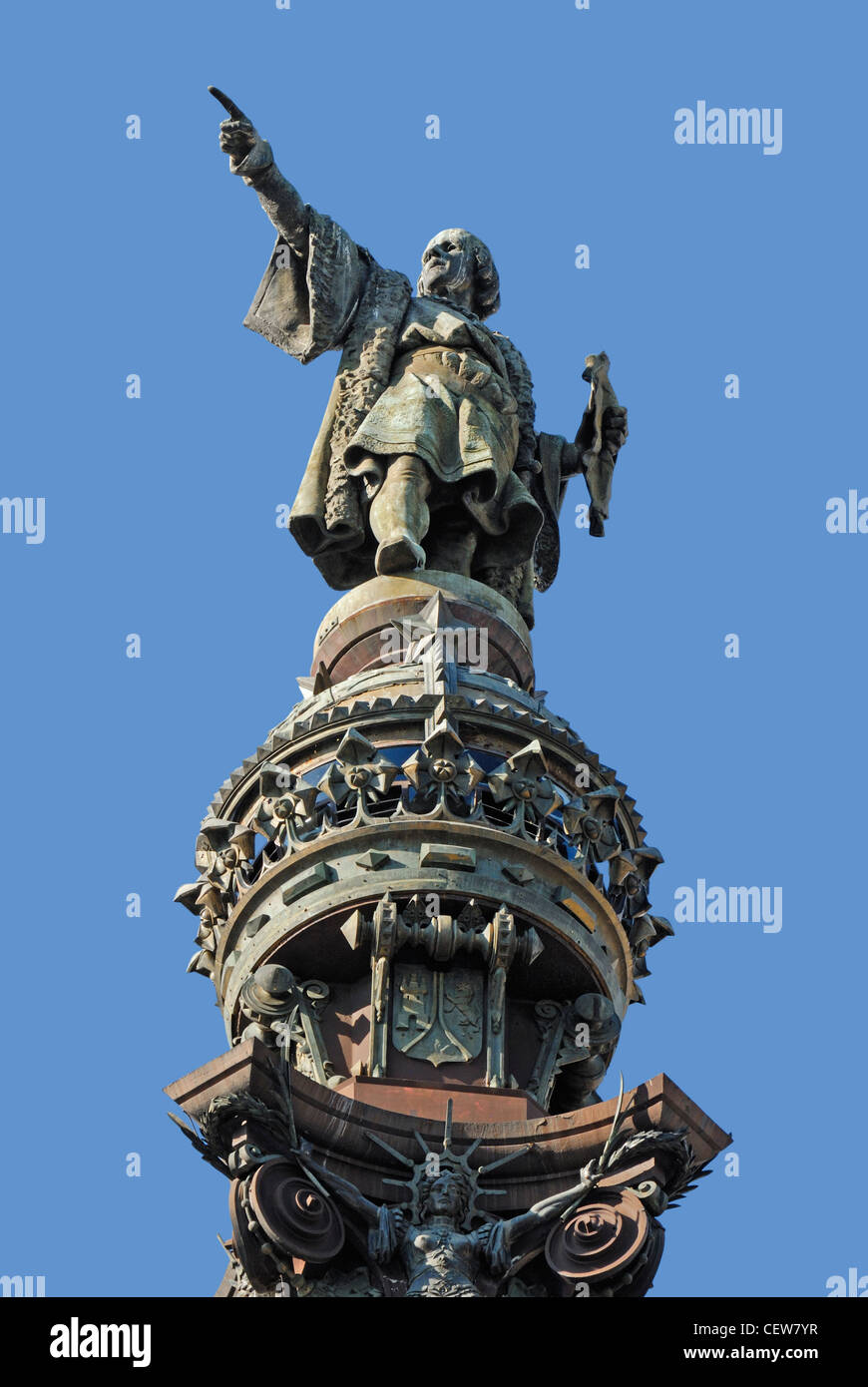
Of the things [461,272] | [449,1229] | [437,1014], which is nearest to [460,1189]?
[449,1229]

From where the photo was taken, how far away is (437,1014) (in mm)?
32031

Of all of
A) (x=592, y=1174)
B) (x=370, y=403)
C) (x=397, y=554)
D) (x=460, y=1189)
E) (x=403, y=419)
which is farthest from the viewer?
(x=370, y=403)

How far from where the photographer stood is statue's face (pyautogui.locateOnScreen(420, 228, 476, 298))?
44531 mm

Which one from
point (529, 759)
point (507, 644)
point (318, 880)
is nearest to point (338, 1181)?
point (318, 880)

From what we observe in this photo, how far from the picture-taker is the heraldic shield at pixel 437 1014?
3159cm

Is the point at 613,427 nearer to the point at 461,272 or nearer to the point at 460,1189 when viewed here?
the point at 461,272

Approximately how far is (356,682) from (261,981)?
4939mm

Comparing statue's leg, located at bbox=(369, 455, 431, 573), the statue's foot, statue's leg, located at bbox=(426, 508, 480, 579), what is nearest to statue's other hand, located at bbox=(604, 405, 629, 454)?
statue's leg, located at bbox=(426, 508, 480, 579)

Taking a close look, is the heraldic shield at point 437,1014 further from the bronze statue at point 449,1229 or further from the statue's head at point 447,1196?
the statue's head at point 447,1196

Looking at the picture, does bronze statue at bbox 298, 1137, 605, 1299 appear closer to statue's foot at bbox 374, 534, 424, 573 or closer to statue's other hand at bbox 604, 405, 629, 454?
statue's foot at bbox 374, 534, 424, 573

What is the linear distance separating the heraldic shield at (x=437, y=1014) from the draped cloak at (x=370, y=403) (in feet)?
32.4

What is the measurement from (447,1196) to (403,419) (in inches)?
600

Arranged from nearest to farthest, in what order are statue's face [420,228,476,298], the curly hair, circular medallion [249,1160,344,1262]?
circular medallion [249,1160,344,1262], the curly hair, statue's face [420,228,476,298]

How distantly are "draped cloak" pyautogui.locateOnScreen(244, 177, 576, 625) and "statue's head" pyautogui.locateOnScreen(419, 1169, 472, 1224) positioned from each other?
13839 mm
